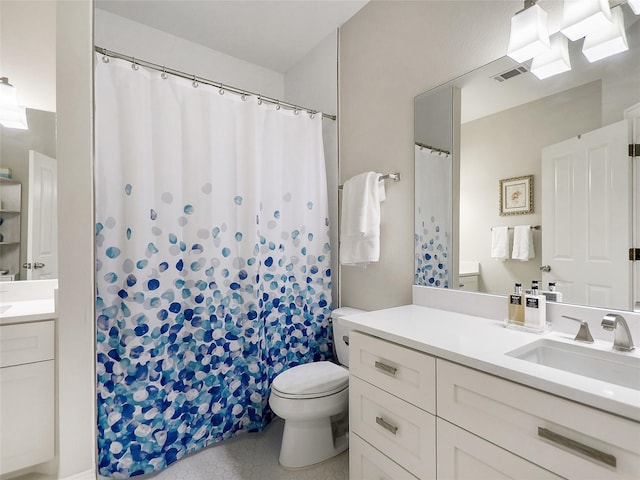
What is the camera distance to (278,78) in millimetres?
2809

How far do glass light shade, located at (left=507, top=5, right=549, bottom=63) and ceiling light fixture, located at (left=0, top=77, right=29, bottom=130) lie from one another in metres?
2.35

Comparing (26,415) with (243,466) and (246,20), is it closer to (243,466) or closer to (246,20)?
(243,466)

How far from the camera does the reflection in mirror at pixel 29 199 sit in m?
1.62

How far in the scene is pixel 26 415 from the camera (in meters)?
1.43

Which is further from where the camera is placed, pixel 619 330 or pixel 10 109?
pixel 10 109

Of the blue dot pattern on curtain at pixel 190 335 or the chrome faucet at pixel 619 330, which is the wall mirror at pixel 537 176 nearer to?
the chrome faucet at pixel 619 330

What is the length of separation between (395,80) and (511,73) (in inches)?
26.1

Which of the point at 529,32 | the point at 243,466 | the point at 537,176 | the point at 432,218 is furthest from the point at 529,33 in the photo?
the point at 243,466

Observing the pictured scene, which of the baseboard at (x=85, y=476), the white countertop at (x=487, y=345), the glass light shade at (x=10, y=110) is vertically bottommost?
the baseboard at (x=85, y=476)

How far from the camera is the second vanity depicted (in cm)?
69

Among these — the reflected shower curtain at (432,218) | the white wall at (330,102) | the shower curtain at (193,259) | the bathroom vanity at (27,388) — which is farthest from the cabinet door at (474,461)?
the bathroom vanity at (27,388)

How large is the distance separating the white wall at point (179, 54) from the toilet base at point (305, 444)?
98.3 inches

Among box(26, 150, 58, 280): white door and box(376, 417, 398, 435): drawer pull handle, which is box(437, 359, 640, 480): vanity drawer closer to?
box(376, 417, 398, 435): drawer pull handle

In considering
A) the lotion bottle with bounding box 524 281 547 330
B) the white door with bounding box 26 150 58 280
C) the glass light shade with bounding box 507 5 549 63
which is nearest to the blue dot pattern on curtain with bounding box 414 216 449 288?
the lotion bottle with bounding box 524 281 547 330
